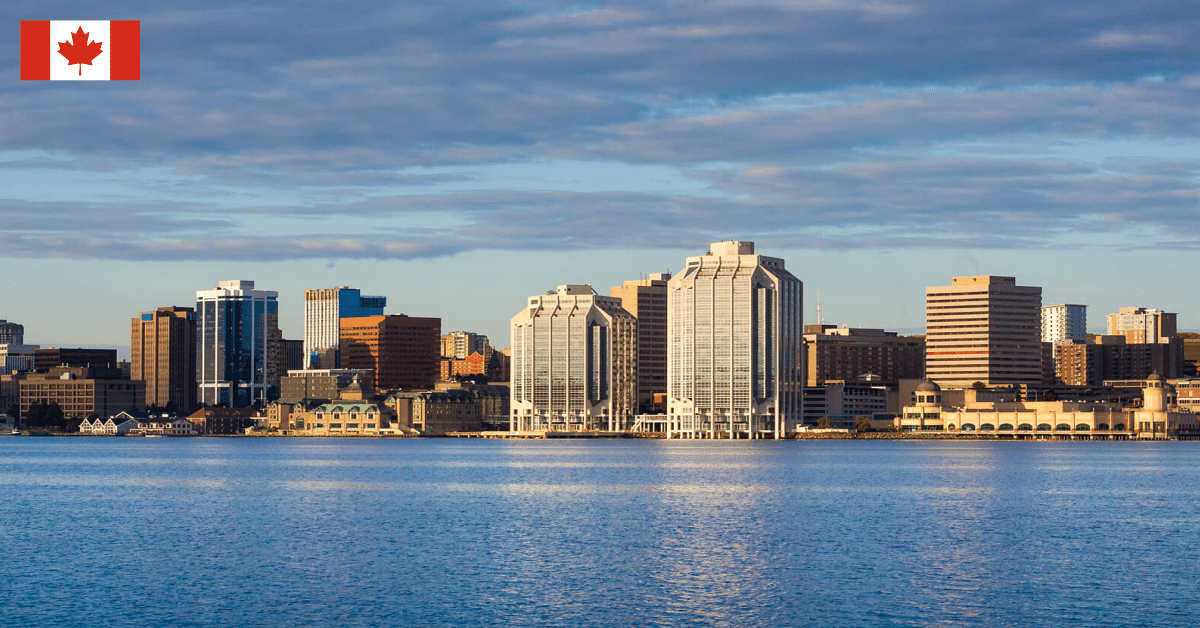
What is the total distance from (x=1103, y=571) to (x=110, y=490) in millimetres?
89761

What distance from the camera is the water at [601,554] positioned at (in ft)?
202

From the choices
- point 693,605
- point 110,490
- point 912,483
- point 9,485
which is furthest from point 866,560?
point 9,485

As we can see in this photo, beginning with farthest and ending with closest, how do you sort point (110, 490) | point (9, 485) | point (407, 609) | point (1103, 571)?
point (9, 485) → point (110, 490) → point (1103, 571) → point (407, 609)

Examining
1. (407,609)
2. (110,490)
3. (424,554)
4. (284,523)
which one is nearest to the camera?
(407,609)

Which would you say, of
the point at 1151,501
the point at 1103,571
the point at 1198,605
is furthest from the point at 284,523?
the point at 1151,501

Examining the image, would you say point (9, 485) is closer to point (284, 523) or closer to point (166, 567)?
point (284, 523)

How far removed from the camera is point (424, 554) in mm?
79562

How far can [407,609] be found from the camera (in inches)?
2451

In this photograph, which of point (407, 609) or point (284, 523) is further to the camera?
point (284, 523)

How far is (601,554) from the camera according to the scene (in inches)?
3157

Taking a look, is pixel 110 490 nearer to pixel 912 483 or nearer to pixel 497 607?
pixel 912 483

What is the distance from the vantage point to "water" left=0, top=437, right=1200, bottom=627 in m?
61.7

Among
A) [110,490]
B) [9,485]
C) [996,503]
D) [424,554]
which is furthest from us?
[9,485]

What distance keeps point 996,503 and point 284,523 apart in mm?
50183
